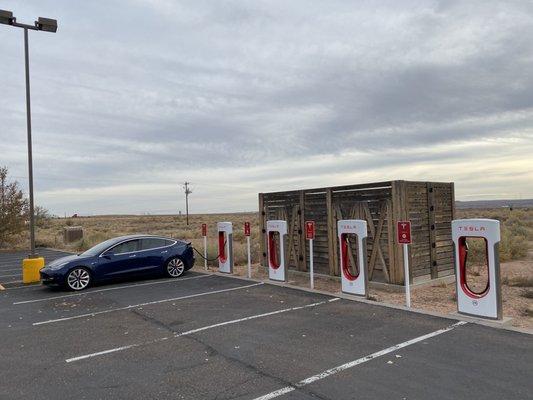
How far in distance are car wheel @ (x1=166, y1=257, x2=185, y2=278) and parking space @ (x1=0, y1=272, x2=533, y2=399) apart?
379 centimetres

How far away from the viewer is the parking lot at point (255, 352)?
498 cm

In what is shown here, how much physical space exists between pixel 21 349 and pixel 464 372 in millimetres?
5840

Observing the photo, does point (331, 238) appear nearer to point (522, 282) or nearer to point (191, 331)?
point (522, 282)

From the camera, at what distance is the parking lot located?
498cm

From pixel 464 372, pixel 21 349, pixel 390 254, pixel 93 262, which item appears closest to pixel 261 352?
pixel 464 372

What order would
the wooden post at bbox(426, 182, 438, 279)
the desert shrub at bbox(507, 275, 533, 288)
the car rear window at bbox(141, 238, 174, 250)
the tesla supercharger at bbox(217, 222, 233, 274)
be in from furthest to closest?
the tesla supercharger at bbox(217, 222, 233, 274)
the car rear window at bbox(141, 238, 174, 250)
the wooden post at bbox(426, 182, 438, 279)
the desert shrub at bbox(507, 275, 533, 288)

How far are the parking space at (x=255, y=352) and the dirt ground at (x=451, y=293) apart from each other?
43.5 inches

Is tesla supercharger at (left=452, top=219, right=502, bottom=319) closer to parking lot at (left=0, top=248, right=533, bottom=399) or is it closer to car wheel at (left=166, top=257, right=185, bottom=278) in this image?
parking lot at (left=0, top=248, right=533, bottom=399)

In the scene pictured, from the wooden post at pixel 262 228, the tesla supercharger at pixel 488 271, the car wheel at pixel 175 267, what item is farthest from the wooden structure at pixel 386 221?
the car wheel at pixel 175 267

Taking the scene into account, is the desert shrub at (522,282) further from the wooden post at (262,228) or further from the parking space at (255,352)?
the wooden post at (262,228)

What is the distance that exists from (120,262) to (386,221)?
6.96 metres

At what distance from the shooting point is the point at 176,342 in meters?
6.85

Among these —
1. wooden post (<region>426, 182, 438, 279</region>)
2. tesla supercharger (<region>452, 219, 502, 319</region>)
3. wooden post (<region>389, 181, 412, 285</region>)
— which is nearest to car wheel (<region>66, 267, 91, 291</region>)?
wooden post (<region>389, 181, 412, 285</region>)

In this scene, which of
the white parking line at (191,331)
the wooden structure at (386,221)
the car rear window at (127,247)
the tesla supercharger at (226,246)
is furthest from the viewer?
the tesla supercharger at (226,246)
